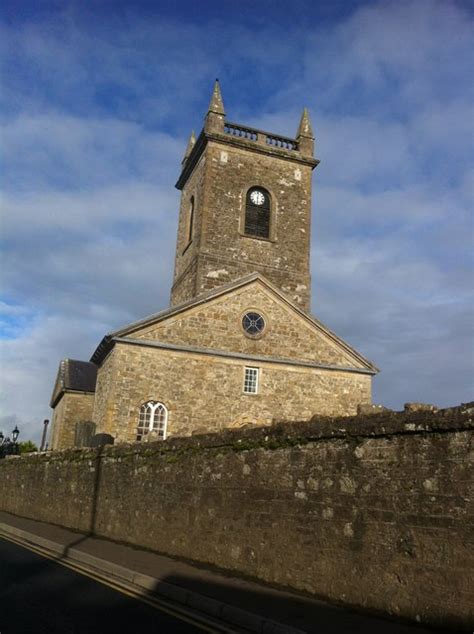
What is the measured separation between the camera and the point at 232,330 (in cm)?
2244

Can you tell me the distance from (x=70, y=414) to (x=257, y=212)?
14.3 meters

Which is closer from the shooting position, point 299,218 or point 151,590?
point 151,590

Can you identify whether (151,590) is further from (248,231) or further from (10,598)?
(248,231)

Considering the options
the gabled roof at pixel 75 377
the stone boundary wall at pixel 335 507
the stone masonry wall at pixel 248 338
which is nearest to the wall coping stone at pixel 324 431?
the stone boundary wall at pixel 335 507

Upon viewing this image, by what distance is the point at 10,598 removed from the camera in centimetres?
716

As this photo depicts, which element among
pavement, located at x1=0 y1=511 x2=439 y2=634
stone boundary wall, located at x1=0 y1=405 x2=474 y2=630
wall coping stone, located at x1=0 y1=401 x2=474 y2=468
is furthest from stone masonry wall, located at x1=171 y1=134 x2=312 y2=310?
pavement, located at x1=0 y1=511 x2=439 y2=634

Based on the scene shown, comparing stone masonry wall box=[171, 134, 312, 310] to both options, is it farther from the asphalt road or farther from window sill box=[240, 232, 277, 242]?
the asphalt road

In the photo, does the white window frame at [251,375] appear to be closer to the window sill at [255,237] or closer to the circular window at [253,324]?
the circular window at [253,324]

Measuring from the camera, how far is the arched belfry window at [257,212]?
27500 mm

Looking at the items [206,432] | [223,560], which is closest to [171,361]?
[206,432]

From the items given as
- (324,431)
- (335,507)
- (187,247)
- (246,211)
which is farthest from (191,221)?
(335,507)

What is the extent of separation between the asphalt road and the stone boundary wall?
189 centimetres

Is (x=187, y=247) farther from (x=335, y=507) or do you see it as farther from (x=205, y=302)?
(x=335, y=507)

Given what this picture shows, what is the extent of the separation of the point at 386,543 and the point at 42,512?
1436 centimetres
